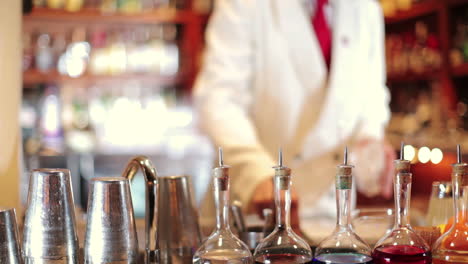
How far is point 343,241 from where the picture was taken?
0.88 m

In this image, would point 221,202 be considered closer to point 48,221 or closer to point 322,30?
point 48,221

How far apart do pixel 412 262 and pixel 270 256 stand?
0.59 ft

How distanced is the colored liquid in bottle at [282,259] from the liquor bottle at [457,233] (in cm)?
17

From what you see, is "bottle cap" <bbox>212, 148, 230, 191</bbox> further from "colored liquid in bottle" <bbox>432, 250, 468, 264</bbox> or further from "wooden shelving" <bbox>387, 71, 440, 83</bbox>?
"wooden shelving" <bbox>387, 71, 440, 83</bbox>

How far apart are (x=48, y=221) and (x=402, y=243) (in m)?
0.46

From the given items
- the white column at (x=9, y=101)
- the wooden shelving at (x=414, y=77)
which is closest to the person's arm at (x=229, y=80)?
the white column at (x=9, y=101)

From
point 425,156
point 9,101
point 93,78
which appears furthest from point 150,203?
point 93,78

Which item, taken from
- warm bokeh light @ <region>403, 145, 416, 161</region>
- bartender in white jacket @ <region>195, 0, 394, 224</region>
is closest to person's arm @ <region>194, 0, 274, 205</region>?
bartender in white jacket @ <region>195, 0, 394, 224</region>

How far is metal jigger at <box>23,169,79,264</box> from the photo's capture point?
2.91 feet

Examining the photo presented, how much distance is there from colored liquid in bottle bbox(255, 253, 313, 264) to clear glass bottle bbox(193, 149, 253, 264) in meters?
0.02

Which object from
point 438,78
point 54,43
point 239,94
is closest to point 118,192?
point 239,94

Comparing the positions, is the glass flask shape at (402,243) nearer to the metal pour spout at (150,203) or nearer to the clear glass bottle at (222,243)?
the clear glass bottle at (222,243)

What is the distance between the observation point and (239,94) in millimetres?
2188

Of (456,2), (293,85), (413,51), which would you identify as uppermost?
(456,2)
